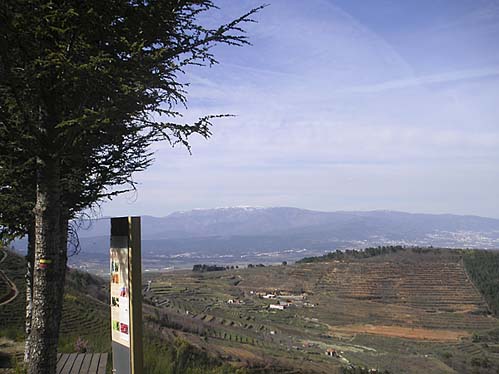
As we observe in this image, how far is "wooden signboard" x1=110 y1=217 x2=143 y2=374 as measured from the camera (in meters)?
3.73

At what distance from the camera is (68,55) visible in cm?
351

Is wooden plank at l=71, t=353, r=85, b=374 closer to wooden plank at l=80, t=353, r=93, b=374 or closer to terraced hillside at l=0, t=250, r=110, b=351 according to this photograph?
wooden plank at l=80, t=353, r=93, b=374

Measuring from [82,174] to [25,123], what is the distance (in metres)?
1.58

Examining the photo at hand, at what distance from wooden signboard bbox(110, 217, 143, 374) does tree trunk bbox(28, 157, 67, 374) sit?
19.7 inches

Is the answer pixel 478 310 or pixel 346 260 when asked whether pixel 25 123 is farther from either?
pixel 346 260

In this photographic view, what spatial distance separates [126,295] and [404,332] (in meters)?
25.9

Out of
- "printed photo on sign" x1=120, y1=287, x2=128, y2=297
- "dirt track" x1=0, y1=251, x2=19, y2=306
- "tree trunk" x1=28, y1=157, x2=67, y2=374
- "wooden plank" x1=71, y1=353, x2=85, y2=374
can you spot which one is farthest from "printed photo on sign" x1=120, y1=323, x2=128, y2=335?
"dirt track" x1=0, y1=251, x2=19, y2=306

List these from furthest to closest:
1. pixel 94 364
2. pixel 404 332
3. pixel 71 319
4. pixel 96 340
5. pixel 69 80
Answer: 1. pixel 404 332
2. pixel 71 319
3. pixel 96 340
4. pixel 94 364
5. pixel 69 80

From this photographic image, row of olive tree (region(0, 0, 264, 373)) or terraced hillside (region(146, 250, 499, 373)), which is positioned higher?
row of olive tree (region(0, 0, 264, 373))

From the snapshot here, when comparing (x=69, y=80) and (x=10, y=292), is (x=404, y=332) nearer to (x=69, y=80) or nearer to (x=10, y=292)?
(x=10, y=292)

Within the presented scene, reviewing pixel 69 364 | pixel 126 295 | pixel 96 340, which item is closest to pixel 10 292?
pixel 96 340

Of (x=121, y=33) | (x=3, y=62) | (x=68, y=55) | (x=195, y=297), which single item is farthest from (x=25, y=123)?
(x=195, y=297)

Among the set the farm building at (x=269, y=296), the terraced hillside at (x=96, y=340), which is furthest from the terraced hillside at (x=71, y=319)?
the farm building at (x=269, y=296)

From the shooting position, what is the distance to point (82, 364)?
6215mm
